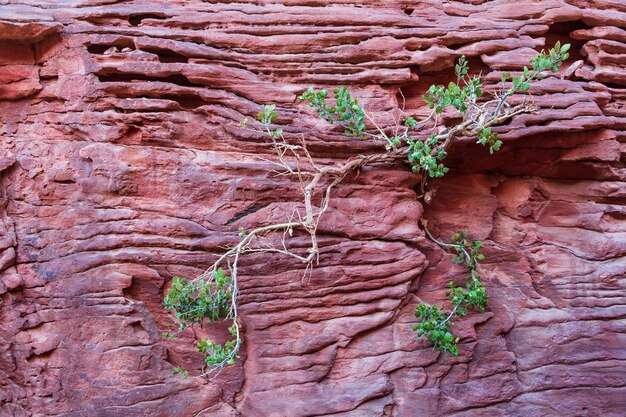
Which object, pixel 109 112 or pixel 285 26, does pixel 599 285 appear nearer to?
pixel 285 26

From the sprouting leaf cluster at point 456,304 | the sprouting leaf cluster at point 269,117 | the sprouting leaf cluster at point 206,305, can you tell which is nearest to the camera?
the sprouting leaf cluster at point 206,305

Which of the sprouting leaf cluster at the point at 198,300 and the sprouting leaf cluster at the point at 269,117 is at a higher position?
the sprouting leaf cluster at the point at 269,117

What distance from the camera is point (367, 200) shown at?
4562 mm

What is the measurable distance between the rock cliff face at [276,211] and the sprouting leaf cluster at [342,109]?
20 cm

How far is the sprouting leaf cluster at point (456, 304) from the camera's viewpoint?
174 inches

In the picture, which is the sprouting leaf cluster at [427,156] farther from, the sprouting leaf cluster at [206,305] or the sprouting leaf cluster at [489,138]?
the sprouting leaf cluster at [206,305]

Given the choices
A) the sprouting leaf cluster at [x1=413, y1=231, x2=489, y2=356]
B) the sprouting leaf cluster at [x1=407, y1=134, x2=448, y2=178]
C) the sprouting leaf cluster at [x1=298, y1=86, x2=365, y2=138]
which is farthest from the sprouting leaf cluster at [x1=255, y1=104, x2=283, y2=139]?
the sprouting leaf cluster at [x1=413, y1=231, x2=489, y2=356]

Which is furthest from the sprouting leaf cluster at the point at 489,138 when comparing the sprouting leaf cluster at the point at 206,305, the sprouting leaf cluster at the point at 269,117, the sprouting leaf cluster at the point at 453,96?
the sprouting leaf cluster at the point at 206,305

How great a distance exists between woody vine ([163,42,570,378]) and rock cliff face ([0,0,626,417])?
141 millimetres

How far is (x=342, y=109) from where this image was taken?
4176mm

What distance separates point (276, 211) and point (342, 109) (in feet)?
3.09

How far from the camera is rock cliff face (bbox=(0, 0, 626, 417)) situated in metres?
4.19

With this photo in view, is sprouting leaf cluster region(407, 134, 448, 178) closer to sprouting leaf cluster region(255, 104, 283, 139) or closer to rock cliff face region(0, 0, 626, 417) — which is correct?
rock cliff face region(0, 0, 626, 417)

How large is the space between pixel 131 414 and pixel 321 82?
299cm
